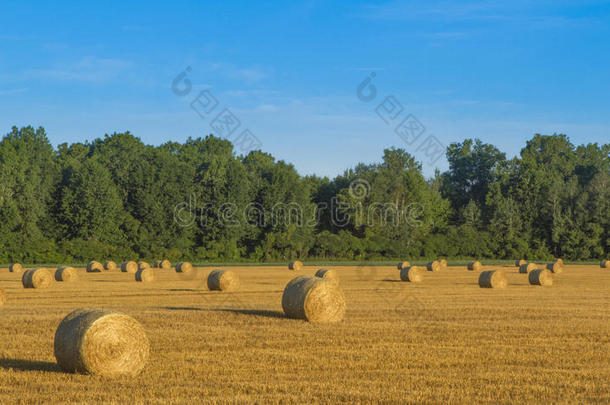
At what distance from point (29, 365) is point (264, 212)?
6292cm

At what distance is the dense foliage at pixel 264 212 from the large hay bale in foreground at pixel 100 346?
51448mm

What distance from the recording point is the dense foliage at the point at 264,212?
66062 millimetres

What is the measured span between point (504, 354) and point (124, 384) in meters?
6.14

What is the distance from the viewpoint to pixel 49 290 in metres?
27.5

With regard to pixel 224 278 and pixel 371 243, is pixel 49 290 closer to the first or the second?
pixel 224 278

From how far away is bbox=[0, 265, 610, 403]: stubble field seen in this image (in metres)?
9.14

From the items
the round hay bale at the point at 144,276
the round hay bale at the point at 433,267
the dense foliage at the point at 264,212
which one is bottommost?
the round hay bale at the point at 433,267

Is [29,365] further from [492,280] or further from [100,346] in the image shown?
[492,280]

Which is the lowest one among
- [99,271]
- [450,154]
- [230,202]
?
[99,271]

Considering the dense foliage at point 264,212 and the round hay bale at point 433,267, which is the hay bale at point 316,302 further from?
the dense foliage at point 264,212

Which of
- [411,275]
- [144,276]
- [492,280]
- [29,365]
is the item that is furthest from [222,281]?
[29,365]

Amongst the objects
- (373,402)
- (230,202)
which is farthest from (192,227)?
(373,402)

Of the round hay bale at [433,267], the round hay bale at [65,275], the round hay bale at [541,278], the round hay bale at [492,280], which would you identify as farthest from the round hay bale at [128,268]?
the round hay bale at [541,278]

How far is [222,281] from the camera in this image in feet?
88.2
